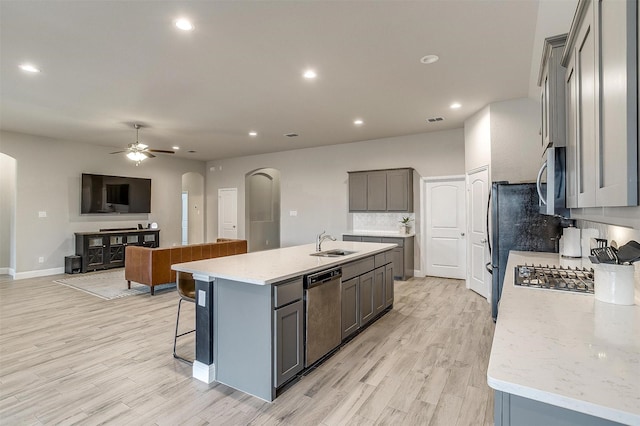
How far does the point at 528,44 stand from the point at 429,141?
341 centimetres

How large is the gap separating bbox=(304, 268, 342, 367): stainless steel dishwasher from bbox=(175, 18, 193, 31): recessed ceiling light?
227 centimetres

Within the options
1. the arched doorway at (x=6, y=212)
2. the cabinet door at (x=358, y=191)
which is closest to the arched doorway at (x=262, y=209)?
the cabinet door at (x=358, y=191)

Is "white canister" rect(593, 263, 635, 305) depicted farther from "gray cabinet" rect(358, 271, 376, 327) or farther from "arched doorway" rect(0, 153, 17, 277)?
"arched doorway" rect(0, 153, 17, 277)

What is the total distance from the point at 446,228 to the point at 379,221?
1376 mm

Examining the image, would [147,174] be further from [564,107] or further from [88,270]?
[564,107]

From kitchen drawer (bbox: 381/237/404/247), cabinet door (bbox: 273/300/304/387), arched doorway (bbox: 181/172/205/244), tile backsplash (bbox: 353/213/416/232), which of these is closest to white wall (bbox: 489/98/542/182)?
kitchen drawer (bbox: 381/237/404/247)

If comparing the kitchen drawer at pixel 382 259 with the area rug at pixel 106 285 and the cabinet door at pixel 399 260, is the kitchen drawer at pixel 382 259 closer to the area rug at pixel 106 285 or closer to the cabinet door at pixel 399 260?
the cabinet door at pixel 399 260

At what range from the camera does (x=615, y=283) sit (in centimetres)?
155

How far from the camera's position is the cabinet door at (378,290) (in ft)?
12.8

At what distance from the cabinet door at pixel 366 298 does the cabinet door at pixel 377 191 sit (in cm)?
305

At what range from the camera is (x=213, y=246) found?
5867 millimetres

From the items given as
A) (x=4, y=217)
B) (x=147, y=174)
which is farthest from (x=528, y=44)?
(x=4, y=217)

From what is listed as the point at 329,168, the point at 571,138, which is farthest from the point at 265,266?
the point at 329,168

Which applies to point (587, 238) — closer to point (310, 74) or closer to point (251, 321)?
point (251, 321)
